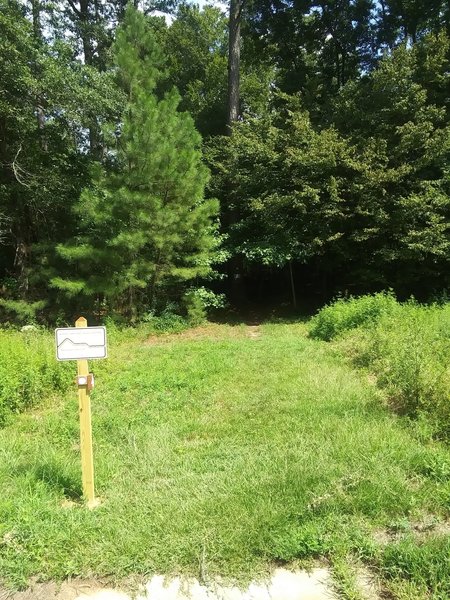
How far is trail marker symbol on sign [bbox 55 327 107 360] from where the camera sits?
272 centimetres

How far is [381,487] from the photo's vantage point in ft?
9.08

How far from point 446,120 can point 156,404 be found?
40.6 ft

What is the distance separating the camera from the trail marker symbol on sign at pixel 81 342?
2.72 metres

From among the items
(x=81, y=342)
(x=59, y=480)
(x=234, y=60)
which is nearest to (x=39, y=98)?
(x=234, y=60)

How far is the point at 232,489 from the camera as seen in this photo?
2.87 metres

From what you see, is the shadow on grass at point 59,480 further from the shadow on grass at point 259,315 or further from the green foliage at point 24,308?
the shadow on grass at point 259,315

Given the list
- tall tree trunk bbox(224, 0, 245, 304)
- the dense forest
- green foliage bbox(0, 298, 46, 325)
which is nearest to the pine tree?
the dense forest

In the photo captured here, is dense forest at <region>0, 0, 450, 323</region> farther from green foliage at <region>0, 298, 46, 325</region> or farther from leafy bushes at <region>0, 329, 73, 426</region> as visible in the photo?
leafy bushes at <region>0, 329, 73, 426</region>

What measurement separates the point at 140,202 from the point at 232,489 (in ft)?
24.8

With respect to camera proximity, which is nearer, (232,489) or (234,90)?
(232,489)

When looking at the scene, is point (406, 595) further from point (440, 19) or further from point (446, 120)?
point (440, 19)

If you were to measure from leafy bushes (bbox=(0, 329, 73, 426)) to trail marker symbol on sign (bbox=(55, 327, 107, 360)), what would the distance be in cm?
241

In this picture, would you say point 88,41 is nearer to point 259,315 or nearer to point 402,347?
point 259,315

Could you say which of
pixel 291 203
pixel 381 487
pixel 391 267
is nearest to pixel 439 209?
pixel 391 267
